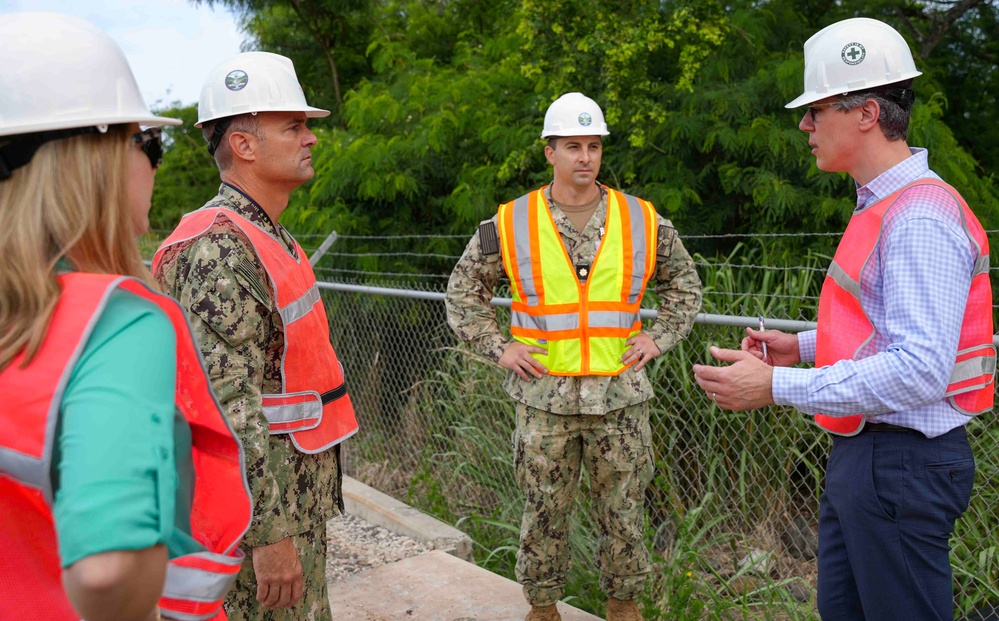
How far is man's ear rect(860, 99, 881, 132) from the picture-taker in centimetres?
227

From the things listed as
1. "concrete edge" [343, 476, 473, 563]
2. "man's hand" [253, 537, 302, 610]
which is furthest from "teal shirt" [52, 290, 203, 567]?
"concrete edge" [343, 476, 473, 563]

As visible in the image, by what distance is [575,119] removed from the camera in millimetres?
Result: 3928

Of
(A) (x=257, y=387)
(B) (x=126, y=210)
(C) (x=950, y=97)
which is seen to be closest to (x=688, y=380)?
(A) (x=257, y=387)

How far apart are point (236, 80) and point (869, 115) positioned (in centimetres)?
179

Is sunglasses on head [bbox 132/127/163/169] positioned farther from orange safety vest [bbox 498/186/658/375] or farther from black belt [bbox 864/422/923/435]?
orange safety vest [bbox 498/186/658/375]

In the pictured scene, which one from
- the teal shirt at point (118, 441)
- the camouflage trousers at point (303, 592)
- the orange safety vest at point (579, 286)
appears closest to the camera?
the teal shirt at point (118, 441)

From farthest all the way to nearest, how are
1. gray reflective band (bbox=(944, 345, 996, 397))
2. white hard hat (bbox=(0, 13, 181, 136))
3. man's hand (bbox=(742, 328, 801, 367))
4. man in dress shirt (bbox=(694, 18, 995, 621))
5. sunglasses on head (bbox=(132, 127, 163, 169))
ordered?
man's hand (bbox=(742, 328, 801, 367))
gray reflective band (bbox=(944, 345, 996, 397))
man in dress shirt (bbox=(694, 18, 995, 621))
sunglasses on head (bbox=(132, 127, 163, 169))
white hard hat (bbox=(0, 13, 181, 136))

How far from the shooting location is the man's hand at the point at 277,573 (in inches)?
88.1

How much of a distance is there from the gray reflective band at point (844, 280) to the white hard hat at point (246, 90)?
5.29ft

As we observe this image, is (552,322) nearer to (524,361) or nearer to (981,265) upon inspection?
(524,361)

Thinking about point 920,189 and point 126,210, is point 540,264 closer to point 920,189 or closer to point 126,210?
point 920,189

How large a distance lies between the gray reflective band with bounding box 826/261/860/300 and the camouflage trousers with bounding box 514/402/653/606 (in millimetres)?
1461

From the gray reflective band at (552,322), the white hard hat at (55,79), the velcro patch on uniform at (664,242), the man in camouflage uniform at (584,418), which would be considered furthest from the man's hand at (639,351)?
the white hard hat at (55,79)

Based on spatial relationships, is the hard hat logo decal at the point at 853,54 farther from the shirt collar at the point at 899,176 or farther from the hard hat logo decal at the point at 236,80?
the hard hat logo decal at the point at 236,80
